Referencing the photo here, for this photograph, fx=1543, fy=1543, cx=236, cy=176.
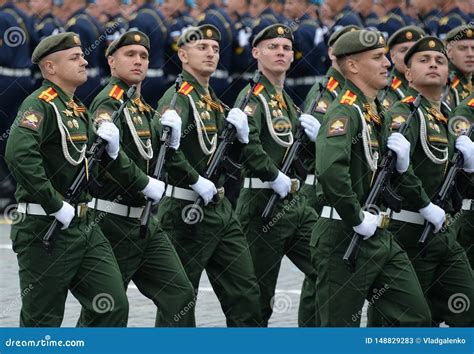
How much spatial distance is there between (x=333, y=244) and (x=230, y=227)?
49.5 inches

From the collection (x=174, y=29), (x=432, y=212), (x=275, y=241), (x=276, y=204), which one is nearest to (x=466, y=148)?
(x=432, y=212)

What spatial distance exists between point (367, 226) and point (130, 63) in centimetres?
200

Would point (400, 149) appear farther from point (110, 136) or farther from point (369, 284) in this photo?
point (110, 136)

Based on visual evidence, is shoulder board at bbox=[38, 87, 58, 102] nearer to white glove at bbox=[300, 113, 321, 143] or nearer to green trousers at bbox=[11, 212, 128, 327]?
green trousers at bbox=[11, 212, 128, 327]

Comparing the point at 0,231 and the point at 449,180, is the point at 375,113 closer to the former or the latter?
the point at 449,180

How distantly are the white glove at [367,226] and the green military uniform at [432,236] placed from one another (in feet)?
2.26

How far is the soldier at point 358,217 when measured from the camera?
27.9 feet

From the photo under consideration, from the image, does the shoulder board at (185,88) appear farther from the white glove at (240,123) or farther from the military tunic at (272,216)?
the military tunic at (272,216)

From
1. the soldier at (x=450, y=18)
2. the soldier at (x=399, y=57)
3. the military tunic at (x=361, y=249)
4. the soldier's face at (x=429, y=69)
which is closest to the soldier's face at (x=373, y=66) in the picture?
the military tunic at (x=361, y=249)

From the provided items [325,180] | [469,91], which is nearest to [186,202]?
[325,180]

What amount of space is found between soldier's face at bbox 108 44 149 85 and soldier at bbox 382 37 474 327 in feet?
5.22

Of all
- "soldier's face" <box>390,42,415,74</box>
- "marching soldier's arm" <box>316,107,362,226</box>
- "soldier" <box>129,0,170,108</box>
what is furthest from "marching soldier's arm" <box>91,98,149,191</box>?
"soldier" <box>129,0,170,108</box>

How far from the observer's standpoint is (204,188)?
972 centimetres
